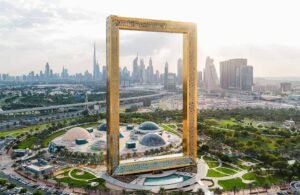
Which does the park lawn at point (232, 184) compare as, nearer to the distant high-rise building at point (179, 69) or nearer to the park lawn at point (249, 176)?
the park lawn at point (249, 176)

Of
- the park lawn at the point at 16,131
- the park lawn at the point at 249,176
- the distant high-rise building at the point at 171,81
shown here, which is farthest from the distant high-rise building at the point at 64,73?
the park lawn at the point at 249,176

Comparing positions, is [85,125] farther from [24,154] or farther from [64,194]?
[64,194]

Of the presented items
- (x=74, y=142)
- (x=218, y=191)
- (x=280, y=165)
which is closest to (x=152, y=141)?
(x=74, y=142)

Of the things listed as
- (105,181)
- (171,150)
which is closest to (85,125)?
(171,150)

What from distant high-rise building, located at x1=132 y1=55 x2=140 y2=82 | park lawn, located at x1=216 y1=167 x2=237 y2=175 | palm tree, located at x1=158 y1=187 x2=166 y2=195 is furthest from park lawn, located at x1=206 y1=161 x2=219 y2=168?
distant high-rise building, located at x1=132 y1=55 x2=140 y2=82

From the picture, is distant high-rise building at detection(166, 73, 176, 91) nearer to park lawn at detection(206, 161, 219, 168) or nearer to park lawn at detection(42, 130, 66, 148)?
park lawn at detection(42, 130, 66, 148)
